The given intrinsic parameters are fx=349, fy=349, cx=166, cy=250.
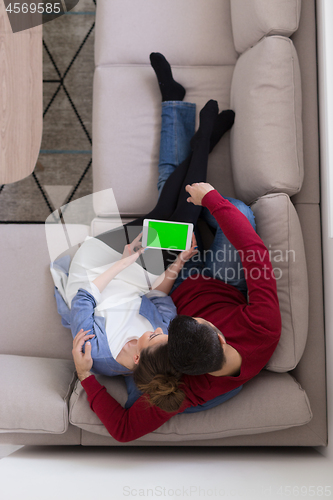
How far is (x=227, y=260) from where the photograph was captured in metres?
1.26

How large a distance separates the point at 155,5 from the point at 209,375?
1.47 meters

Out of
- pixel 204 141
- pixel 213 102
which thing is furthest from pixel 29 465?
pixel 213 102

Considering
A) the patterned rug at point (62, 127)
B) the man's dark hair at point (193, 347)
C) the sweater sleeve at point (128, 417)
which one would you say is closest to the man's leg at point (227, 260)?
the man's dark hair at point (193, 347)

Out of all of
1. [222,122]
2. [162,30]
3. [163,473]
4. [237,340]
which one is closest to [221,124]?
[222,122]

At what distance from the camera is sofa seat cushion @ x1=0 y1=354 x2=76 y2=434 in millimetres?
1128

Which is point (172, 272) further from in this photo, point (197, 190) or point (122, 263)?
point (197, 190)

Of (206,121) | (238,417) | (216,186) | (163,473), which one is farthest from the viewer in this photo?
(216,186)

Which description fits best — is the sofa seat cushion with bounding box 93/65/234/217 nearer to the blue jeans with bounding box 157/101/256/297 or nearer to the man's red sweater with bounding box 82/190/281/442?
the blue jeans with bounding box 157/101/256/297

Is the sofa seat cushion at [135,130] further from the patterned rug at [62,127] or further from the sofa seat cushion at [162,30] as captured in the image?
the patterned rug at [62,127]

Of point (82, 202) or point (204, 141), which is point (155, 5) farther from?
point (82, 202)

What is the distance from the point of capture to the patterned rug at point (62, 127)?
1.78 m

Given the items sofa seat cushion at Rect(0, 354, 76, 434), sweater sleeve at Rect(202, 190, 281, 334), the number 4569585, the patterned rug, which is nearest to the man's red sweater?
sweater sleeve at Rect(202, 190, 281, 334)

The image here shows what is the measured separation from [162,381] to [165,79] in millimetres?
1135

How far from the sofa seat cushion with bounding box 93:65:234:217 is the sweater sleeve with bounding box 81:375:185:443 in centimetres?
72
